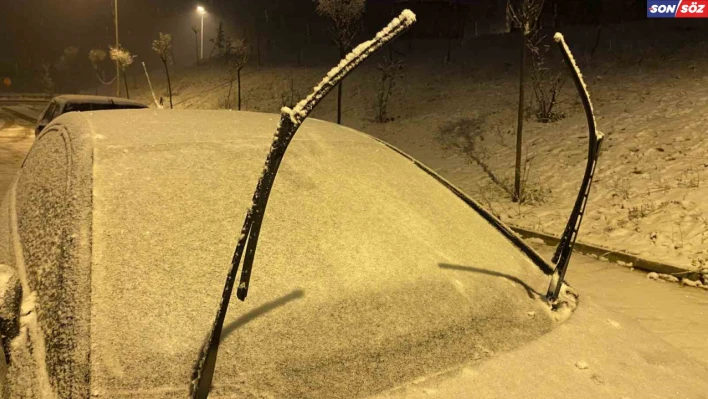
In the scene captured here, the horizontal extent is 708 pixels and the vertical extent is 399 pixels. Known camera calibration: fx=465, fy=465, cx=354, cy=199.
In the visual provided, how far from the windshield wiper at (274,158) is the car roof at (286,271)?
0.05 metres

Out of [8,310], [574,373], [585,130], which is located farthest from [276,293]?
[585,130]

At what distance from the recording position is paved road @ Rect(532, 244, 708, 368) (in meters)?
3.55

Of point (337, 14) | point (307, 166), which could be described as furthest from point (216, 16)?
point (307, 166)

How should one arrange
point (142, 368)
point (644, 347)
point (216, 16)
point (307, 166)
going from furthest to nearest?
point (216, 16), point (307, 166), point (644, 347), point (142, 368)

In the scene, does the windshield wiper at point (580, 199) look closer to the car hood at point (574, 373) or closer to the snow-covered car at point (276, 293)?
the snow-covered car at point (276, 293)

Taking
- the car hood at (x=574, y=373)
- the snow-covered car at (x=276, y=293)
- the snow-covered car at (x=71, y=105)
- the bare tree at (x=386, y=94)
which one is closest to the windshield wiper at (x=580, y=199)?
the snow-covered car at (x=276, y=293)

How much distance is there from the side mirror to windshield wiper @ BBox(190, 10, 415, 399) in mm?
530

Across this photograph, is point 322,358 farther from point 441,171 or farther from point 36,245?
point 441,171

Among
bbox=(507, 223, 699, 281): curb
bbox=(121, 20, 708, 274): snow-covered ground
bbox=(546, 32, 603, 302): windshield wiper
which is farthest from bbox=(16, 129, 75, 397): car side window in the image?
bbox=(121, 20, 708, 274): snow-covered ground

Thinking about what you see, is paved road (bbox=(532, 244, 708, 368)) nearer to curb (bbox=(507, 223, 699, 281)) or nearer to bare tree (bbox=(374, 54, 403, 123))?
curb (bbox=(507, 223, 699, 281))

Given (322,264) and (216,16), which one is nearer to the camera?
(322,264)

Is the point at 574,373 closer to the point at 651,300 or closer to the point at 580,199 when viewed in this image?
the point at 580,199

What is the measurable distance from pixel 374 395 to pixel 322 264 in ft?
1.44

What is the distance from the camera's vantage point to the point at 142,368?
115 cm
